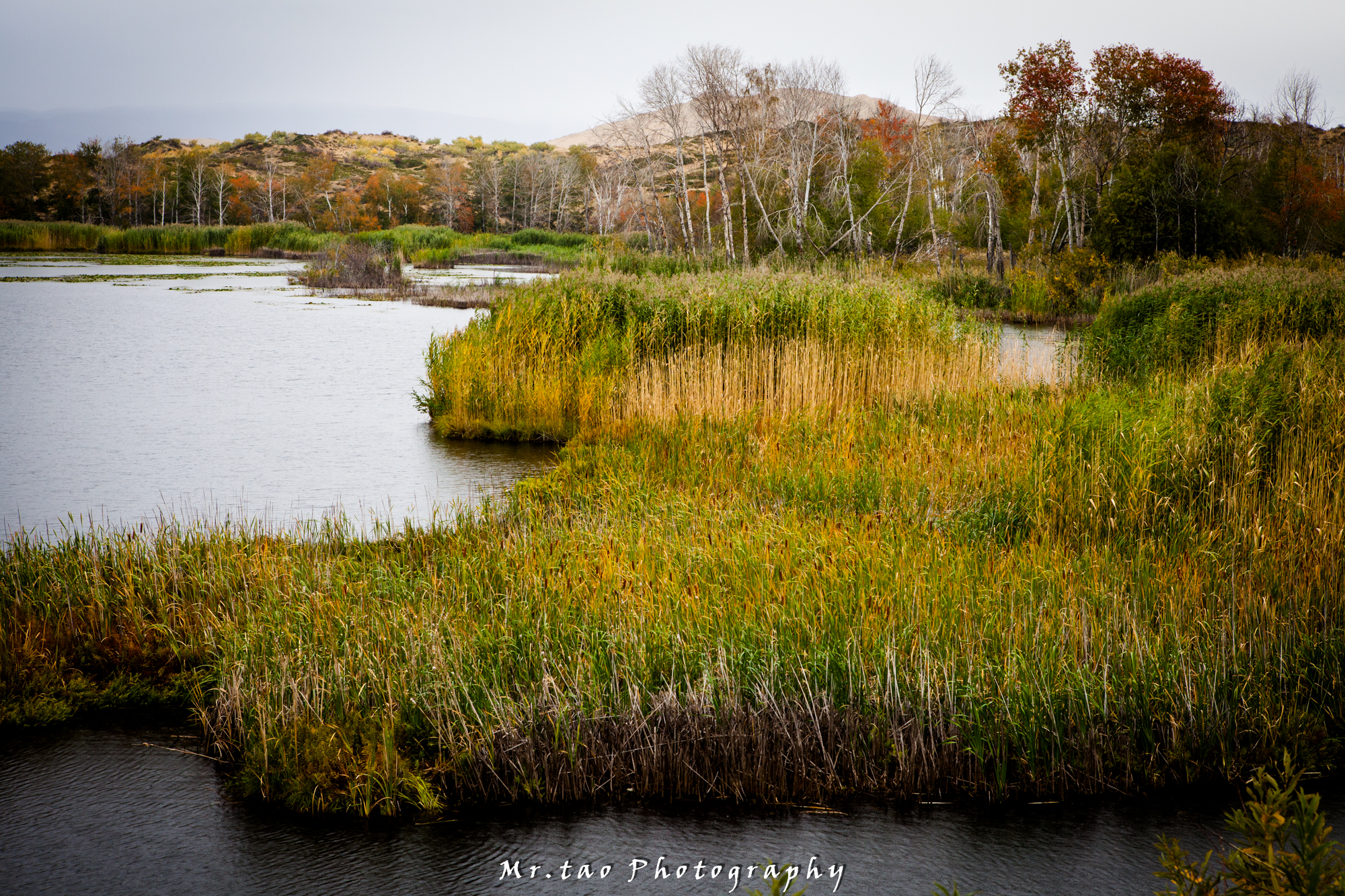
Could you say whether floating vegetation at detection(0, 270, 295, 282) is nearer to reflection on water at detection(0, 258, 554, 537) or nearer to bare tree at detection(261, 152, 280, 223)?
reflection on water at detection(0, 258, 554, 537)

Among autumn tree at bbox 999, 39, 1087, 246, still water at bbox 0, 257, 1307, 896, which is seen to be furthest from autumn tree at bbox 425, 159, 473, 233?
still water at bbox 0, 257, 1307, 896

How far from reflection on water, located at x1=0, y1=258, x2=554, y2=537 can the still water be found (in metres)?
0.05

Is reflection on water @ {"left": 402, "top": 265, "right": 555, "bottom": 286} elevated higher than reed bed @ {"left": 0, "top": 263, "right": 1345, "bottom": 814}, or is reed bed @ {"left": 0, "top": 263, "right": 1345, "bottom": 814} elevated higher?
reflection on water @ {"left": 402, "top": 265, "right": 555, "bottom": 286}

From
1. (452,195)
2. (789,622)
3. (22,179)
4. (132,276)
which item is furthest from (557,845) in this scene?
(452,195)

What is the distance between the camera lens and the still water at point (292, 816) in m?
4.15

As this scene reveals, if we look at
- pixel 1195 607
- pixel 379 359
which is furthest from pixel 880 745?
pixel 379 359

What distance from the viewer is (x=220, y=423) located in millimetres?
13625

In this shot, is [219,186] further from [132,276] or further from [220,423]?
[220,423]

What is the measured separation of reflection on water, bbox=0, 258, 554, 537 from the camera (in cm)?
966

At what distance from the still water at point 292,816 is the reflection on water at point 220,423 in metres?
0.05

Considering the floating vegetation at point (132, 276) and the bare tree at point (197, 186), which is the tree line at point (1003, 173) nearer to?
the bare tree at point (197, 186)

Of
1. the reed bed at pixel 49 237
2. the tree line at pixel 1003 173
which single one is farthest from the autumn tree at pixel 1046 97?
the reed bed at pixel 49 237

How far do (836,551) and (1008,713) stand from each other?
1.83m

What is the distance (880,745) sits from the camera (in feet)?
15.6
